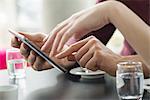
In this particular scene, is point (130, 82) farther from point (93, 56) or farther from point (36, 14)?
point (36, 14)

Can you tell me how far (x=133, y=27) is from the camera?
1.14 m

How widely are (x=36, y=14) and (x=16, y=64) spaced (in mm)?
1559

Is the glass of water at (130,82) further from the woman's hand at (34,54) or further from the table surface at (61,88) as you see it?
the woman's hand at (34,54)

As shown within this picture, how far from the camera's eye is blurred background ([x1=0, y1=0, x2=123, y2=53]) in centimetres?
256

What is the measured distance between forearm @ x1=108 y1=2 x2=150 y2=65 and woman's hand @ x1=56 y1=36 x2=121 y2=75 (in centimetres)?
10

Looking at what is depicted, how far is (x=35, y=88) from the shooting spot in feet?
3.24

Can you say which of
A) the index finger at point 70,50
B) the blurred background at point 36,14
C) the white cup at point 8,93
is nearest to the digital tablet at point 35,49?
the index finger at point 70,50

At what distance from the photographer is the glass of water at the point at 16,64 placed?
45.1 inches

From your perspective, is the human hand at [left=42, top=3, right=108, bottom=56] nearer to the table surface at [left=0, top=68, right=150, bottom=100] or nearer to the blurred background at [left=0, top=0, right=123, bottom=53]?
the table surface at [left=0, top=68, right=150, bottom=100]

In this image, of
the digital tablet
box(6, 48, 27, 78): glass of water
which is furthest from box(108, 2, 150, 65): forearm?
box(6, 48, 27, 78): glass of water

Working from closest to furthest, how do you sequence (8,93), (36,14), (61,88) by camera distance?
(8,93)
(61,88)
(36,14)

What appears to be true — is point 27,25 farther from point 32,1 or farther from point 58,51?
point 58,51

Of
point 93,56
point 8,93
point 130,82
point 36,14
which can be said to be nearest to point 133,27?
point 93,56

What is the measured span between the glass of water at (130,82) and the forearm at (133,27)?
Result: 0.22m
